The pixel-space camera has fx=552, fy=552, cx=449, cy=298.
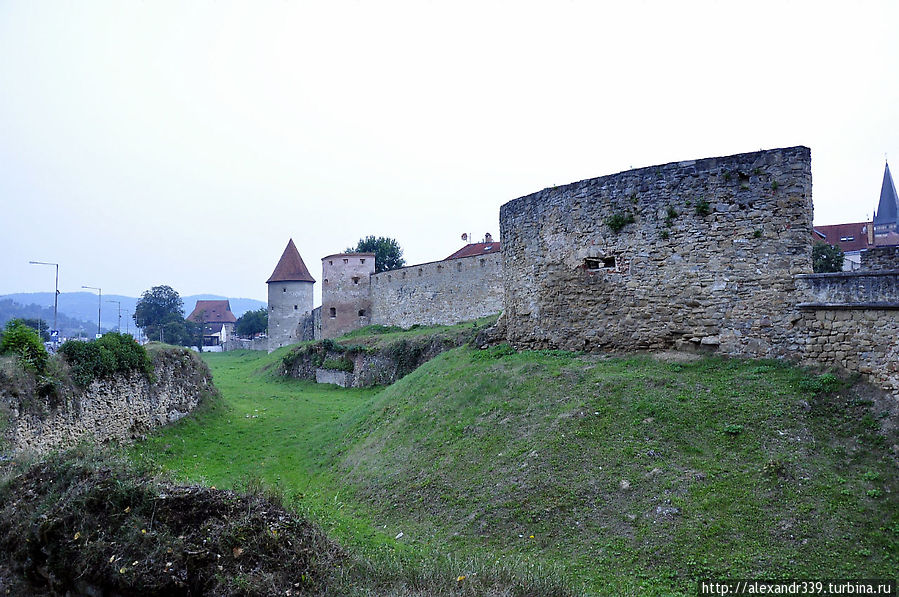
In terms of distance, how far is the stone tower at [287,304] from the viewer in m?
48.4

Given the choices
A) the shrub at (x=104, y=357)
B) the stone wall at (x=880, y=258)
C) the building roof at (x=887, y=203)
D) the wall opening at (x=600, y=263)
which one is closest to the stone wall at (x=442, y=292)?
the wall opening at (x=600, y=263)

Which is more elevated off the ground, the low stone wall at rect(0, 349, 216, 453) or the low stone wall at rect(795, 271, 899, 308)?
the low stone wall at rect(795, 271, 899, 308)

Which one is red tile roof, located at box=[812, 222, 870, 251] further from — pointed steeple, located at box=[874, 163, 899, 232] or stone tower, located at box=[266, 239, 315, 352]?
stone tower, located at box=[266, 239, 315, 352]

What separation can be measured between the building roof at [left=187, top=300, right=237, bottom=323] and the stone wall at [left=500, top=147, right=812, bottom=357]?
95.9m

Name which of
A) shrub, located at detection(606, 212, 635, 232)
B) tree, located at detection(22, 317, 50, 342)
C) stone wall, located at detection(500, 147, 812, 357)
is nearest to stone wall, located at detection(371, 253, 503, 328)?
stone wall, located at detection(500, 147, 812, 357)

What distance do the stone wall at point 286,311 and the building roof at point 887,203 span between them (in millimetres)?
61613

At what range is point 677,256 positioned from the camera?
34.8ft

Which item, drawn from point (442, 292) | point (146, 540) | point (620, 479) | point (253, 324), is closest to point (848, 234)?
point (442, 292)

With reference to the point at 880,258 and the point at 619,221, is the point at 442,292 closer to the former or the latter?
the point at 619,221

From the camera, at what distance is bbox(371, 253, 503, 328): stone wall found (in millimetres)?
31516

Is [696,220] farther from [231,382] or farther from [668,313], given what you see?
[231,382]

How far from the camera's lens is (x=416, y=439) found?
1116cm

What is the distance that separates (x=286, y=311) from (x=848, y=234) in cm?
4357

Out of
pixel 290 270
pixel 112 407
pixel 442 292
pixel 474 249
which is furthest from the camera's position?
pixel 290 270
